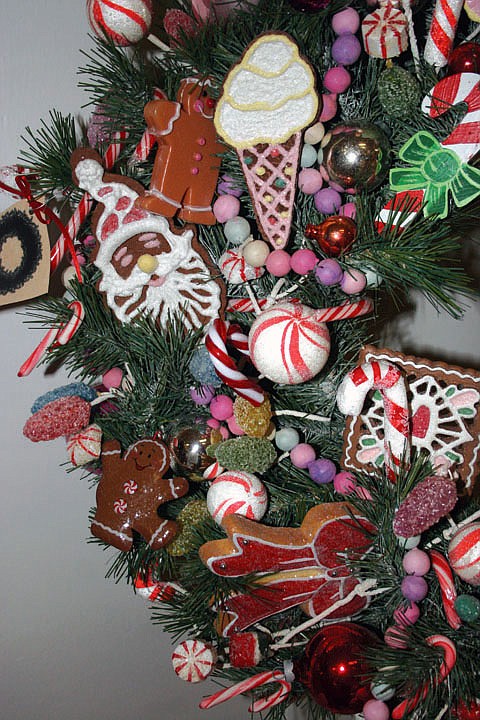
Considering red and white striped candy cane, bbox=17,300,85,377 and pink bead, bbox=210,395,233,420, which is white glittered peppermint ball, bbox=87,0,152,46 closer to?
red and white striped candy cane, bbox=17,300,85,377

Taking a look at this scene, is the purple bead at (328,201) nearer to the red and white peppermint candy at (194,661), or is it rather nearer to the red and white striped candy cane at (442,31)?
the red and white striped candy cane at (442,31)

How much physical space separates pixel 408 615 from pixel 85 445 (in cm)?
37

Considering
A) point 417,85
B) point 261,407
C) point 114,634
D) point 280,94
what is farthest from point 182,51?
point 114,634

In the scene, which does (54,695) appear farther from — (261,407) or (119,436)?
(261,407)

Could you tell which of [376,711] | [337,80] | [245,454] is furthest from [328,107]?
[376,711]

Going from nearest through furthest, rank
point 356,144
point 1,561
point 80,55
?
1. point 356,144
2. point 80,55
3. point 1,561

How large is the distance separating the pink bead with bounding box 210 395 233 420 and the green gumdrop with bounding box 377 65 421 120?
32 centimetres

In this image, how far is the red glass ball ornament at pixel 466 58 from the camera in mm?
578

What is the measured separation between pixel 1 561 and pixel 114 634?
234 millimetres

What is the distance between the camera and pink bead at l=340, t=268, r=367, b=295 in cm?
61

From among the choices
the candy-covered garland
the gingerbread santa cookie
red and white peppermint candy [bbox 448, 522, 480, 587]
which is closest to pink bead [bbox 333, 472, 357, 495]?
the candy-covered garland

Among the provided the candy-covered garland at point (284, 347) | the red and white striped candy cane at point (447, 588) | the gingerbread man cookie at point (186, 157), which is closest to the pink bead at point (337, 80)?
the candy-covered garland at point (284, 347)

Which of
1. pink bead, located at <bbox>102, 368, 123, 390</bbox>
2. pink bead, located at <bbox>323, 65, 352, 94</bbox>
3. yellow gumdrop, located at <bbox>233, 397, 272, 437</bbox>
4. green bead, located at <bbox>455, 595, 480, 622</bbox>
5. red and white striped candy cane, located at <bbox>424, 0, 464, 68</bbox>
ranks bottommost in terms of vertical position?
green bead, located at <bbox>455, 595, 480, 622</bbox>

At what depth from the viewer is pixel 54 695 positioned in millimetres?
1053
